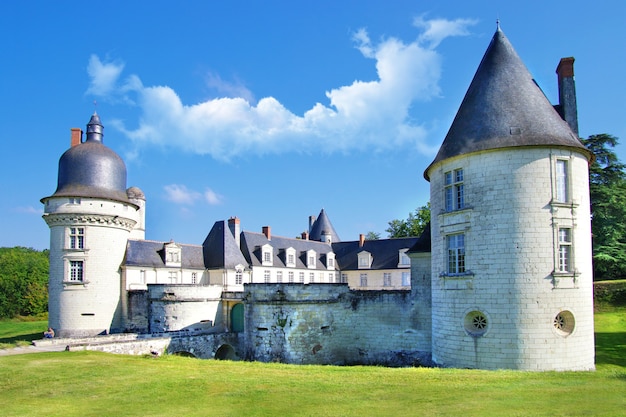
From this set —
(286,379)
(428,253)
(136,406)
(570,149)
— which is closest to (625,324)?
(428,253)

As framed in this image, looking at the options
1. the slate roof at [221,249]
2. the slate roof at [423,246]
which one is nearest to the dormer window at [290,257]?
the slate roof at [221,249]

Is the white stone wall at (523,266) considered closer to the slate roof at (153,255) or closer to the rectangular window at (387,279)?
the slate roof at (153,255)

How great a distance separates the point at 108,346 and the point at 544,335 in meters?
14.1

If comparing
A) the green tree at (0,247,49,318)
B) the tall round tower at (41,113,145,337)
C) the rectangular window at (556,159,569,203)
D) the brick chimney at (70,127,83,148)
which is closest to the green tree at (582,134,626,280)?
the rectangular window at (556,159,569,203)

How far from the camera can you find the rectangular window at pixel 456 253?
15453mm

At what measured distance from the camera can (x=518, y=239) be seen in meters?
14.2

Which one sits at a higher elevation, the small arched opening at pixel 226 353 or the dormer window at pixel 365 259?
the dormer window at pixel 365 259

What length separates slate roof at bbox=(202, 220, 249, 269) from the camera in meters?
30.3

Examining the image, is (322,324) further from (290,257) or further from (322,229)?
(322,229)

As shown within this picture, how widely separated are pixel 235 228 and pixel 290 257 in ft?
18.1

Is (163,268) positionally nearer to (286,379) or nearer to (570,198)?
(286,379)

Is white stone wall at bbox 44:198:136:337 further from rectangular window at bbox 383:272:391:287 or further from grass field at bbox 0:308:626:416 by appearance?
rectangular window at bbox 383:272:391:287

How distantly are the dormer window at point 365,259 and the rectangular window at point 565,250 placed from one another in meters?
25.2

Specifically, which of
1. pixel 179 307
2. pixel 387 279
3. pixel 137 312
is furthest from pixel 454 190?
pixel 387 279
